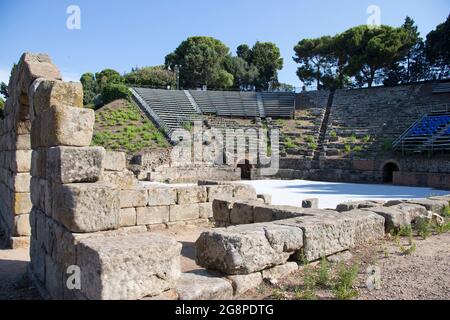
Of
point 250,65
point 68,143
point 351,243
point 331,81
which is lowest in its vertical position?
point 351,243

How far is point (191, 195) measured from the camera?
997 cm

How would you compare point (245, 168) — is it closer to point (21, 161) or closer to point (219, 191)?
point (219, 191)

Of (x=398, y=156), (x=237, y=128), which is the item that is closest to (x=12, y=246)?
(x=398, y=156)

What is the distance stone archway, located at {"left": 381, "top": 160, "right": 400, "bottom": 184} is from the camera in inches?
907

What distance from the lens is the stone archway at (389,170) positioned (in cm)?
2303

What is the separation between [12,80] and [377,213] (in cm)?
849

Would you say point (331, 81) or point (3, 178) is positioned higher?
point (331, 81)

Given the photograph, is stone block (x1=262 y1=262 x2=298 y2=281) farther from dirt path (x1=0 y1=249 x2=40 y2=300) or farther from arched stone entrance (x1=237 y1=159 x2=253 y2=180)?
arched stone entrance (x1=237 y1=159 x2=253 y2=180)

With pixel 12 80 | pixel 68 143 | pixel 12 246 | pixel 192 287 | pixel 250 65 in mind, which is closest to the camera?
pixel 192 287

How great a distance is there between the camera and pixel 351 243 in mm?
5891

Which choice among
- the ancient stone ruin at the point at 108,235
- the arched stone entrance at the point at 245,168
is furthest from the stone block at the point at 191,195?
the arched stone entrance at the point at 245,168

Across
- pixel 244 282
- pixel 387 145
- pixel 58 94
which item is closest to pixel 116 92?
pixel 387 145

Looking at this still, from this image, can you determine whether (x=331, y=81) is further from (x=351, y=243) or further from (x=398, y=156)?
(x=351, y=243)

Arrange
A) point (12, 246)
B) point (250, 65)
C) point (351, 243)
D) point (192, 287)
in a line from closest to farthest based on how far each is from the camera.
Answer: point (192, 287) → point (351, 243) → point (12, 246) → point (250, 65)
